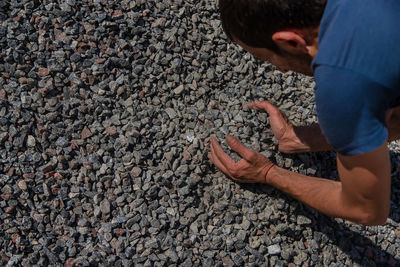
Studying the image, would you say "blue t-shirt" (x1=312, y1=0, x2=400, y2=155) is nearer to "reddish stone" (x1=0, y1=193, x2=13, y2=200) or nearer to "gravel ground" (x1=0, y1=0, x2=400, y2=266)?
"gravel ground" (x1=0, y1=0, x2=400, y2=266)

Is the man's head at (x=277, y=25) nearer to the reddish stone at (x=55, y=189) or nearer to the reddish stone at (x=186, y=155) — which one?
the reddish stone at (x=186, y=155)

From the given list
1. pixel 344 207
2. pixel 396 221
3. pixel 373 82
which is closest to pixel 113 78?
pixel 344 207

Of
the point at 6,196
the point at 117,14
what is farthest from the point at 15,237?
the point at 117,14

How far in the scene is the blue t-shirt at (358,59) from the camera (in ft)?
4.64

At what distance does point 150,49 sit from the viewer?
2.78 metres

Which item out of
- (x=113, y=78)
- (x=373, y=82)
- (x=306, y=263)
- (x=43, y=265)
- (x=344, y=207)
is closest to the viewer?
(x=373, y=82)

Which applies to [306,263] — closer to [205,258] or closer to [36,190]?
[205,258]

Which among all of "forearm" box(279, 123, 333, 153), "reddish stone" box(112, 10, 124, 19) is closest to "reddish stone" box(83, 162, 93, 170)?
"reddish stone" box(112, 10, 124, 19)

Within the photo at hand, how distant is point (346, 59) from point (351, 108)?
16 centimetres

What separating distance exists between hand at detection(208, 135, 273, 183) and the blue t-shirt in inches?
38.2

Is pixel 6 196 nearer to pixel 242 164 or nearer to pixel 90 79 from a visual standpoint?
pixel 90 79

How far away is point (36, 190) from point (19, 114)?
442 millimetres

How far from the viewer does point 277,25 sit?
156cm

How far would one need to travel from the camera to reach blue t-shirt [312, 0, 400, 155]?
4.64 ft
